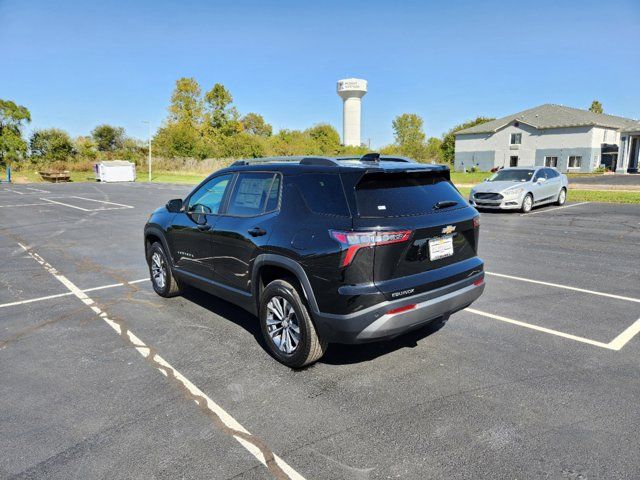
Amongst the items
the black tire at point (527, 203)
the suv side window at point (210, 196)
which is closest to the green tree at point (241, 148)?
the black tire at point (527, 203)

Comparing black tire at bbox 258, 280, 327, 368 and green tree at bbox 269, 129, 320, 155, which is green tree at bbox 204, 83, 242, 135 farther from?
black tire at bbox 258, 280, 327, 368

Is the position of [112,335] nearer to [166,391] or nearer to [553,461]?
[166,391]

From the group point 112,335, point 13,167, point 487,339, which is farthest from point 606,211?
point 13,167

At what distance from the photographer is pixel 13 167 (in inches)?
2069

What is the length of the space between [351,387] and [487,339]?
172 cm

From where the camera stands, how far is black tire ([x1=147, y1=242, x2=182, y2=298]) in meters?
5.91

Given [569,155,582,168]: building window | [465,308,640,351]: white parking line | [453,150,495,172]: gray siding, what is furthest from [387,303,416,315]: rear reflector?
[453,150,495,172]: gray siding

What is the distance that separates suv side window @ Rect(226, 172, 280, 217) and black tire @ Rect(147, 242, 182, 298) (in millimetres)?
1697

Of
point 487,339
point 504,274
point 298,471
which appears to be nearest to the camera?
point 298,471

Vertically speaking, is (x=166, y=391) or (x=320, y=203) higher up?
(x=320, y=203)

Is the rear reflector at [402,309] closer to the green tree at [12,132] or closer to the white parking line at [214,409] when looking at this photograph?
the white parking line at [214,409]

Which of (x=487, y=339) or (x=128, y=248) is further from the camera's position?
(x=128, y=248)

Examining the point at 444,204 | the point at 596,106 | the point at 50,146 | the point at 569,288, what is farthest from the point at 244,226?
the point at 596,106

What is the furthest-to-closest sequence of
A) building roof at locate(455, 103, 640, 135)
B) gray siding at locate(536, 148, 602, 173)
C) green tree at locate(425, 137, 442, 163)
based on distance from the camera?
green tree at locate(425, 137, 442, 163) → building roof at locate(455, 103, 640, 135) → gray siding at locate(536, 148, 602, 173)
